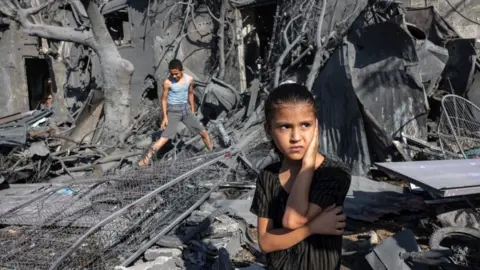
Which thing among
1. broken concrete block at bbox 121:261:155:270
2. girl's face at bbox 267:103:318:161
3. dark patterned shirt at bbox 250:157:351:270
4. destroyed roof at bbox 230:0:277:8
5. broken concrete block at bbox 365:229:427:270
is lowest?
broken concrete block at bbox 121:261:155:270

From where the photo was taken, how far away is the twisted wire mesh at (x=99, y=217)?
123 inches

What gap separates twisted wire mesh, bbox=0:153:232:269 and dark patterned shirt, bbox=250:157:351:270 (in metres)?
1.67

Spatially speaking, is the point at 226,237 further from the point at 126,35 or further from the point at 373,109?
the point at 126,35

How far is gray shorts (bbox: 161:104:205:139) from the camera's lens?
6070 mm

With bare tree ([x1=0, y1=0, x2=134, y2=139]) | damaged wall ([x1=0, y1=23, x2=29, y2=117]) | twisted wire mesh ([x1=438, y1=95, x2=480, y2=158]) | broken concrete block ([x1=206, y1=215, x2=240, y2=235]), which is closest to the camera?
broken concrete block ([x1=206, y1=215, x2=240, y2=235])

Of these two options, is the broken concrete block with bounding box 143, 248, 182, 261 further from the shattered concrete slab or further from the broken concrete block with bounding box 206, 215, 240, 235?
the shattered concrete slab

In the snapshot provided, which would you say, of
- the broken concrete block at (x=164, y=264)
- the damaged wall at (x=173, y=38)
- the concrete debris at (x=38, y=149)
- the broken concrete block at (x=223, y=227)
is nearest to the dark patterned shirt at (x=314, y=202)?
the broken concrete block at (x=164, y=264)

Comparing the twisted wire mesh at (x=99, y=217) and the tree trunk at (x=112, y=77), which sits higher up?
the tree trunk at (x=112, y=77)

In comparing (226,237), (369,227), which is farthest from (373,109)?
(226,237)

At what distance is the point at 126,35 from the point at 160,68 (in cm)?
344

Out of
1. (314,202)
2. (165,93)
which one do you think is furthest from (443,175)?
(165,93)

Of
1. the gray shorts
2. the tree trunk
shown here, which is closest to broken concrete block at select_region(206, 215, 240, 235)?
the gray shorts

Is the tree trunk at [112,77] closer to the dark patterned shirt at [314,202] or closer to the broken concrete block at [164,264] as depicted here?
the broken concrete block at [164,264]

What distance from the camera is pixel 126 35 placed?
46.3 feet
